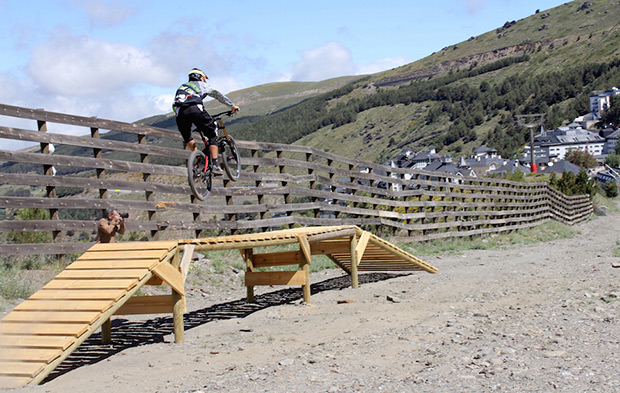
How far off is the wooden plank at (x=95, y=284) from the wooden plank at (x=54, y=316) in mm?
404

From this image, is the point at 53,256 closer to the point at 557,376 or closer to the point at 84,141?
the point at 84,141

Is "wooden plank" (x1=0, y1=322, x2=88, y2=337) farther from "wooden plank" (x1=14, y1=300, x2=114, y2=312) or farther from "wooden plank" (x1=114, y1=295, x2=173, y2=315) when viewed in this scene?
"wooden plank" (x1=114, y1=295, x2=173, y2=315)

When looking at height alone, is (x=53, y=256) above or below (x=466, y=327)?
above

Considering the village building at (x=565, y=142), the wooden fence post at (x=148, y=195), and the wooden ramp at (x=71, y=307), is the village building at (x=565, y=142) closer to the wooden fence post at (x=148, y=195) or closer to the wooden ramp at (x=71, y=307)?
the wooden fence post at (x=148, y=195)

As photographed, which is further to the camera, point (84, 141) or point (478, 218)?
point (478, 218)

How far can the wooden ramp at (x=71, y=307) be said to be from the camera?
5.50 m

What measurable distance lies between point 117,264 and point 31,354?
4.84ft

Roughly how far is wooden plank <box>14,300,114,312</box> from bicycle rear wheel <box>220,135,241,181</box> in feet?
15.6

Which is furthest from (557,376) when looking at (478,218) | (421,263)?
(478,218)

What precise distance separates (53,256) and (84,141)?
174 centimetres

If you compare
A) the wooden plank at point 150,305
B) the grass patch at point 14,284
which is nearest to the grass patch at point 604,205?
the wooden plank at point 150,305

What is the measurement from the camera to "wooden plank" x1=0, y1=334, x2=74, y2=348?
562 centimetres

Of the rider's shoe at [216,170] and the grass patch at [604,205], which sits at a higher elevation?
the rider's shoe at [216,170]

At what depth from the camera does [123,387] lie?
523cm
